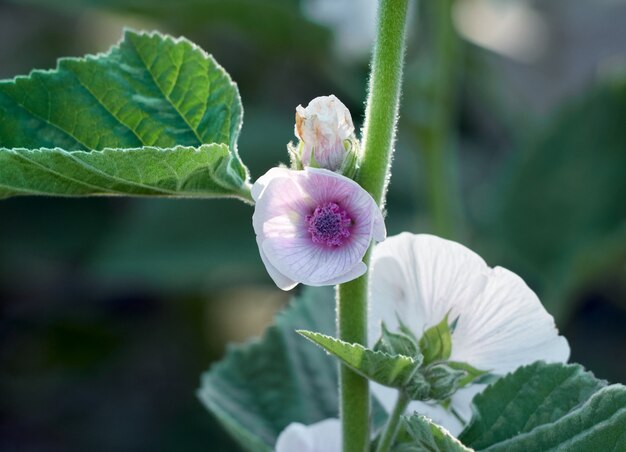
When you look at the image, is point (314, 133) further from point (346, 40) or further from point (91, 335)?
point (91, 335)

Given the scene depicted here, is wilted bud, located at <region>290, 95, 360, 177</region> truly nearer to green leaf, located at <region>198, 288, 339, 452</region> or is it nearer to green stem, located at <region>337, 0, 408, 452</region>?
green stem, located at <region>337, 0, 408, 452</region>

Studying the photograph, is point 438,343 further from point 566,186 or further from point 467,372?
point 566,186

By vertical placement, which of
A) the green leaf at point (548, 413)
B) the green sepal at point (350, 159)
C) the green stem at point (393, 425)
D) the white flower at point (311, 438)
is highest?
the green sepal at point (350, 159)

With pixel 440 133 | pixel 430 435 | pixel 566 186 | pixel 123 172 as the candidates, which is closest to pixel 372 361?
pixel 430 435

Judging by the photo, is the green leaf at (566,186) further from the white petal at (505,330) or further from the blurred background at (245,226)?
the white petal at (505,330)

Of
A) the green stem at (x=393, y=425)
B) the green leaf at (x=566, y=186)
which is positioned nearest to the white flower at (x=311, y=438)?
the green stem at (x=393, y=425)
